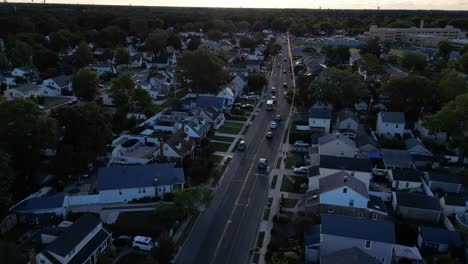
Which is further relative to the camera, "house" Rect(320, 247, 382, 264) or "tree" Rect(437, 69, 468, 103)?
"tree" Rect(437, 69, 468, 103)

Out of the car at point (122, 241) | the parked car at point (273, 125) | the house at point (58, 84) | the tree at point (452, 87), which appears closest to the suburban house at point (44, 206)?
the car at point (122, 241)

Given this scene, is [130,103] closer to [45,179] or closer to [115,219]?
[45,179]

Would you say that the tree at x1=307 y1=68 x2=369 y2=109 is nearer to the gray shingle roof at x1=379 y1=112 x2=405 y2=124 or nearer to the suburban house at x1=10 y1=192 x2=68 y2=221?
the gray shingle roof at x1=379 y1=112 x2=405 y2=124

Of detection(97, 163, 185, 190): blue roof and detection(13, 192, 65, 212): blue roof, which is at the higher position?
detection(97, 163, 185, 190): blue roof

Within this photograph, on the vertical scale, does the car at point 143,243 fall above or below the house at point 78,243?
below

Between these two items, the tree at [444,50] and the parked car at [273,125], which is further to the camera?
the tree at [444,50]

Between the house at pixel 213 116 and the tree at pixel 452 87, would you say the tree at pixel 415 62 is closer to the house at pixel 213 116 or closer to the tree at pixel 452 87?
the tree at pixel 452 87

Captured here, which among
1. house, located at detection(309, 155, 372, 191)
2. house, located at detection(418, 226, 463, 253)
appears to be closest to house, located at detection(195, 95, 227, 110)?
house, located at detection(309, 155, 372, 191)

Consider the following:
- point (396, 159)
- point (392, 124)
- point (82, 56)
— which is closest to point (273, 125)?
point (392, 124)
